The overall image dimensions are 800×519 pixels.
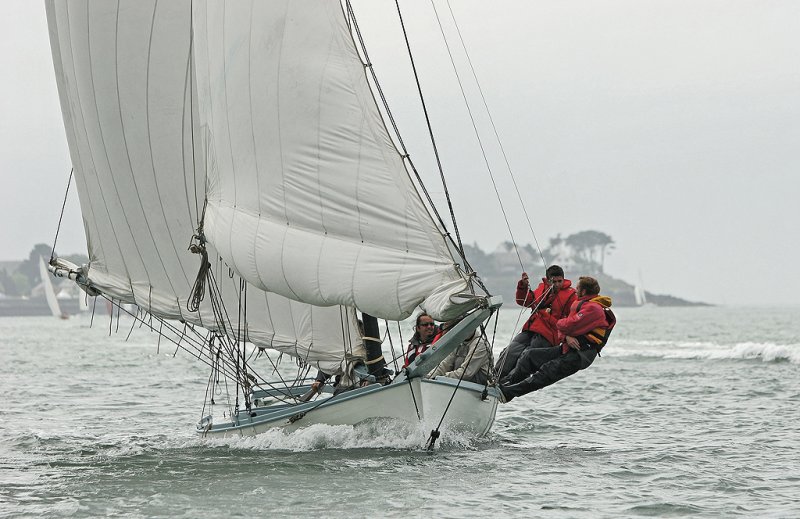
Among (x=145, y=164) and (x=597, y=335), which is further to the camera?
(x=145, y=164)

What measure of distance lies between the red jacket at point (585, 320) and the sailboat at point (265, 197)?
135 centimetres

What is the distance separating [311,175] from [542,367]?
422 cm

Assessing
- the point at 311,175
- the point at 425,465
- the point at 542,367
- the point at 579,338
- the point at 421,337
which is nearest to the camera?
the point at 311,175

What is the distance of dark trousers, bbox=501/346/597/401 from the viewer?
50.5 feet

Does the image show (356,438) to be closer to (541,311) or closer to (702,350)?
(541,311)

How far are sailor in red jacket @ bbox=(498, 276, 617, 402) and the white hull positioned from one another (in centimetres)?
74

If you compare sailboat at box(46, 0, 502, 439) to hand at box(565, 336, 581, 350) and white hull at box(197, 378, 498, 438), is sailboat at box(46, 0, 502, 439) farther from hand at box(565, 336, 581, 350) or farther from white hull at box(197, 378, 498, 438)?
hand at box(565, 336, 581, 350)

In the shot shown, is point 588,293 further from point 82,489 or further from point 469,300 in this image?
point 82,489

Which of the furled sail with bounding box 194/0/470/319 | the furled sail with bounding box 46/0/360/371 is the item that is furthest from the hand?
the furled sail with bounding box 46/0/360/371

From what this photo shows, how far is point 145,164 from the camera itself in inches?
710

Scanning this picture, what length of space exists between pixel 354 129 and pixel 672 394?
Result: 15.6 metres

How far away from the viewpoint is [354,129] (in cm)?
1356

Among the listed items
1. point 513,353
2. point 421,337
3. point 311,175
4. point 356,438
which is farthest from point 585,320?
point 311,175

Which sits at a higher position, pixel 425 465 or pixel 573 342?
pixel 573 342
